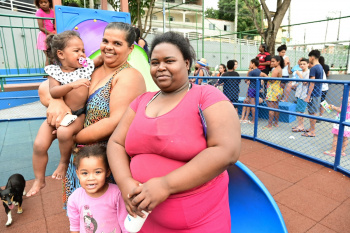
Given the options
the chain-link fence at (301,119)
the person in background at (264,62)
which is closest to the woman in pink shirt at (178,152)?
the chain-link fence at (301,119)

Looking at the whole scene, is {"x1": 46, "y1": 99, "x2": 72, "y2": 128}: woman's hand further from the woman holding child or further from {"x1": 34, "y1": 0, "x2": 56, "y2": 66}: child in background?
{"x1": 34, "y1": 0, "x2": 56, "y2": 66}: child in background

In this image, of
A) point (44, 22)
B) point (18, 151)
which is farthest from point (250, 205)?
point (18, 151)

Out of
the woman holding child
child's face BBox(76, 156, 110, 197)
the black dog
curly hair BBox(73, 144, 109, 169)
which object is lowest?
the black dog

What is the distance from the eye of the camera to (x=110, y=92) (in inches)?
61.2

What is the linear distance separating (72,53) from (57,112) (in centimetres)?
44

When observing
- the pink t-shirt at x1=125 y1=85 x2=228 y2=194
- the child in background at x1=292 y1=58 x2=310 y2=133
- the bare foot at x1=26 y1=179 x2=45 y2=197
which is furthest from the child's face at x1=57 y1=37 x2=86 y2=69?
the child in background at x1=292 y1=58 x2=310 y2=133

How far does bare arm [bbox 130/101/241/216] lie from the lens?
1024 mm

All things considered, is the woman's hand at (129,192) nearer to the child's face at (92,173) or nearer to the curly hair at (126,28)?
the child's face at (92,173)

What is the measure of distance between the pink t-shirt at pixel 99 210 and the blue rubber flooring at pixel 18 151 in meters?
2.63

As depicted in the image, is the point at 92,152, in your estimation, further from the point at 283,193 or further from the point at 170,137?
the point at 283,193

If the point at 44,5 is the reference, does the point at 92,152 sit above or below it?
below

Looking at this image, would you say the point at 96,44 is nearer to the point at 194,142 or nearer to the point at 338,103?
the point at 194,142

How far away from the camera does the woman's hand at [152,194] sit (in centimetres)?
102

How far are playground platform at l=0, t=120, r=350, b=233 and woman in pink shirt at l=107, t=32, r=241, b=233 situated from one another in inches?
→ 70.5
